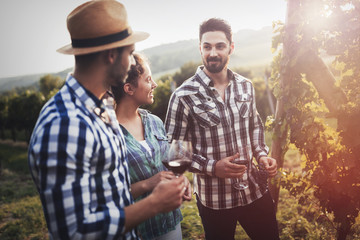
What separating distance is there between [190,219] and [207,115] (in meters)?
2.66

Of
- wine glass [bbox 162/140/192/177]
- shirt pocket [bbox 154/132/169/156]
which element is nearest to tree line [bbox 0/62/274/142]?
shirt pocket [bbox 154/132/169/156]

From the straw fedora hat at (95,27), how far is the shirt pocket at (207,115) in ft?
3.74

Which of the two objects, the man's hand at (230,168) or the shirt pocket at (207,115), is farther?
the shirt pocket at (207,115)

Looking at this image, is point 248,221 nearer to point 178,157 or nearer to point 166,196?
point 178,157

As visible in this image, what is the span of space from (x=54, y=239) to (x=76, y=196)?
0.23m

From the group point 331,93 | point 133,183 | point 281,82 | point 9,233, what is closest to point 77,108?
point 133,183

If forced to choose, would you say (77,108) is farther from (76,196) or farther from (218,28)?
(218,28)

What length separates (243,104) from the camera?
2.51 meters

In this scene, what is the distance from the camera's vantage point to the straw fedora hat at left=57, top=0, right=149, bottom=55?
4.48ft

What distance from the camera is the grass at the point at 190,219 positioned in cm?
334

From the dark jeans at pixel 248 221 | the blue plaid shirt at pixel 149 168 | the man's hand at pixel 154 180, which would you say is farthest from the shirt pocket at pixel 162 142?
the dark jeans at pixel 248 221

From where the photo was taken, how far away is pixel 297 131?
269 cm

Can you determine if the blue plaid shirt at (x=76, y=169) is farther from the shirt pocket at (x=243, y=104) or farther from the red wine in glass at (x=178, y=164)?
the shirt pocket at (x=243, y=104)

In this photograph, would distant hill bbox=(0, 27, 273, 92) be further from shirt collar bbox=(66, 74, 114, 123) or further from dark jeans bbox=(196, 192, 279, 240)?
shirt collar bbox=(66, 74, 114, 123)
